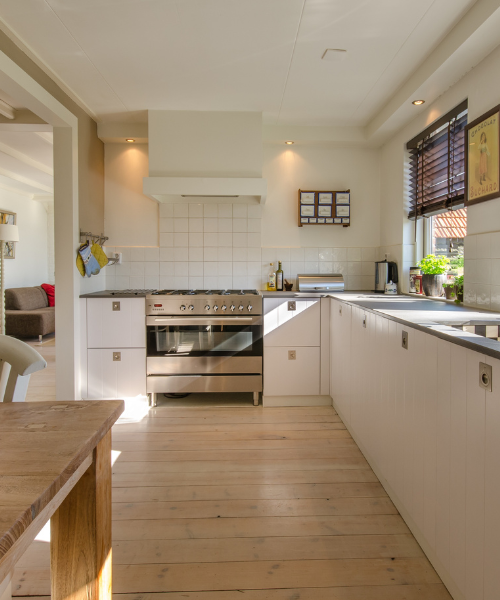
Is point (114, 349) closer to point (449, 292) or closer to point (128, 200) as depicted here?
point (128, 200)

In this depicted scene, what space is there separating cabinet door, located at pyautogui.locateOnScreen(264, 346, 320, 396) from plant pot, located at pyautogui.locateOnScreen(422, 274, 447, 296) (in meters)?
0.92

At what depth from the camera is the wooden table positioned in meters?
0.71

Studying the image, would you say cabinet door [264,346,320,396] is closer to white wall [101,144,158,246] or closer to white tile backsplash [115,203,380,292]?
white tile backsplash [115,203,380,292]

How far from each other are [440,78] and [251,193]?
145 cm

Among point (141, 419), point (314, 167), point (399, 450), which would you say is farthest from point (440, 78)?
point (141, 419)

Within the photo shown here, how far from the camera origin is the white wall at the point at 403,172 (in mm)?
2242

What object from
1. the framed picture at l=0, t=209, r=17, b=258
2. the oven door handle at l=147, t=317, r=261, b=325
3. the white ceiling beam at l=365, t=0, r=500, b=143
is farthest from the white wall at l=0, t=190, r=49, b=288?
the white ceiling beam at l=365, t=0, r=500, b=143

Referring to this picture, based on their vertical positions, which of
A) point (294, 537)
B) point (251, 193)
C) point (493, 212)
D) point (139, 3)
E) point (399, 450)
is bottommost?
point (294, 537)

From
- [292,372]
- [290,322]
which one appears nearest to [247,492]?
[292,372]

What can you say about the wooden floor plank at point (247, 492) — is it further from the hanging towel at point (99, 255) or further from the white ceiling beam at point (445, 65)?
the white ceiling beam at point (445, 65)

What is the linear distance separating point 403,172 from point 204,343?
2103 millimetres

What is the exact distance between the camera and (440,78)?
2498 millimetres

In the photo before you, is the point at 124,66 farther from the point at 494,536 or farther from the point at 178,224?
the point at 494,536

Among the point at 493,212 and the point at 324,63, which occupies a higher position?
the point at 324,63
